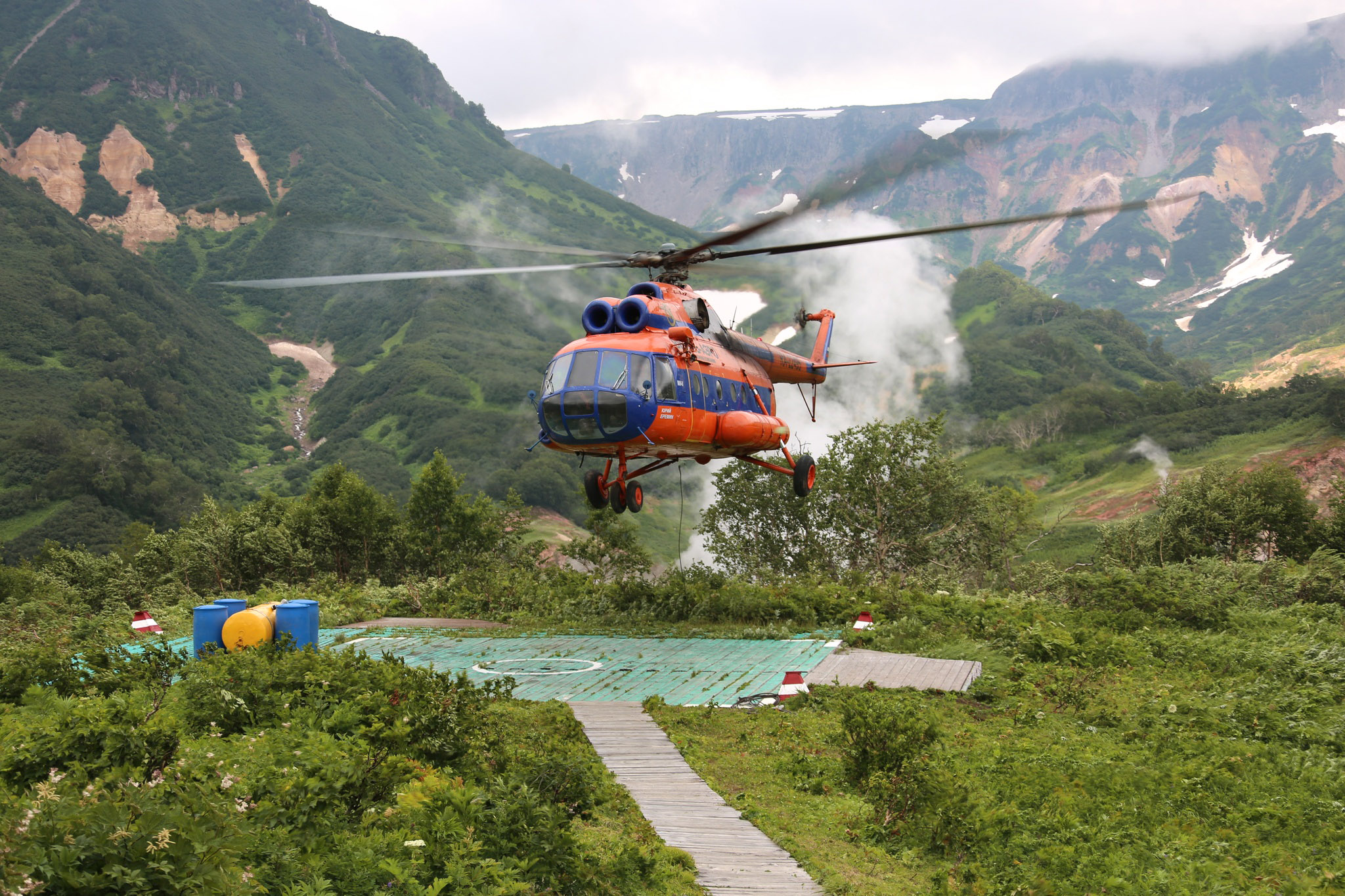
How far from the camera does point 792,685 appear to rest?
12.8 m

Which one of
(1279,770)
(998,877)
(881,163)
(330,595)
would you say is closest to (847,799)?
(998,877)

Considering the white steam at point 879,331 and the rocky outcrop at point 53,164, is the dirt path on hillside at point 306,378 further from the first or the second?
the white steam at point 879,331

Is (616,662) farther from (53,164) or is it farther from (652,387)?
(53,164)

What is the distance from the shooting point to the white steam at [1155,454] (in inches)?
3365

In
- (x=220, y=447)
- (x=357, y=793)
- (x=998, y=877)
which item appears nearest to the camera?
(x=357, y=793)

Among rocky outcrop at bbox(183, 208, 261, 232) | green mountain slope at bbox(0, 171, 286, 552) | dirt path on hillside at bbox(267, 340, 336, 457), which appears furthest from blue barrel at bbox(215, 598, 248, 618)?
rocky outcrop at bbox(183, 208, 261, 232)

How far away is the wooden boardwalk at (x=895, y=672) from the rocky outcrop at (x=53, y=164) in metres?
154

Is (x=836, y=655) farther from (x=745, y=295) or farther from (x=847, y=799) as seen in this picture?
(x=745, y=295)

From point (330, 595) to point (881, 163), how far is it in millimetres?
17343

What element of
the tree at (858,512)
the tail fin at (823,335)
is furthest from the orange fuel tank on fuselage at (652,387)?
the tree at (858,512)

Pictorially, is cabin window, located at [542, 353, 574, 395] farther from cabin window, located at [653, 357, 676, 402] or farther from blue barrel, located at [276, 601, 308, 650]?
blue barrel, located at [276, 601, 308, 650]

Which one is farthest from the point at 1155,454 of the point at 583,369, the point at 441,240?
the point at 441,240

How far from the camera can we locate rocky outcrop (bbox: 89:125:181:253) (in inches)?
5458

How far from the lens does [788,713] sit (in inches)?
471
